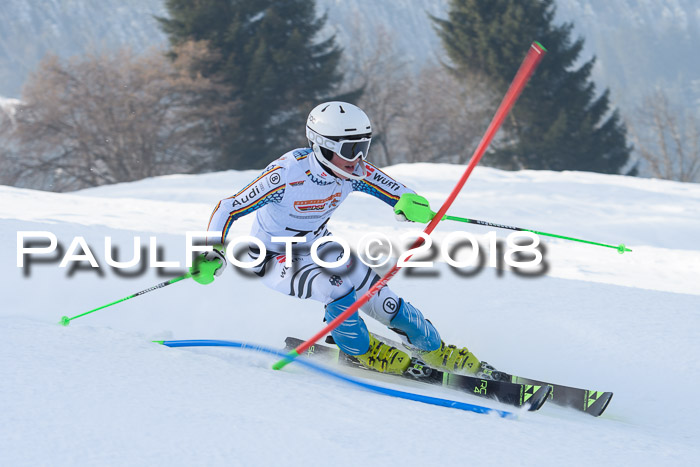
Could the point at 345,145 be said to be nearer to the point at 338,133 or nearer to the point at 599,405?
the point at 338,133

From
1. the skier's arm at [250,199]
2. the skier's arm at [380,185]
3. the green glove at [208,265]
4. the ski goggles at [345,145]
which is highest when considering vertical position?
the ski goggles at [345,145]

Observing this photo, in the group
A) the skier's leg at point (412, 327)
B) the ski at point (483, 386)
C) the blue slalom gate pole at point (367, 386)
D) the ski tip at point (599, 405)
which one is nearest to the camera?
the blue slalom gate pole at point (367, 386)

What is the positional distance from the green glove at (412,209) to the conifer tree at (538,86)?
78.4 feet

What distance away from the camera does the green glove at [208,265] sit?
11.6 ft

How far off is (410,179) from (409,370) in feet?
30.1

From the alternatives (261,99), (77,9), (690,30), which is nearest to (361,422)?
(261,99)

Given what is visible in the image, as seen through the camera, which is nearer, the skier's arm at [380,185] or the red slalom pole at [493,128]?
the red slalom pole at [493,128]

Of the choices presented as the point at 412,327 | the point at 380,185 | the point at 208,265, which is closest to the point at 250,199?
the point at 208,265

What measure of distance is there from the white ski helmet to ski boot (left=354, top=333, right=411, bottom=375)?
0.98m

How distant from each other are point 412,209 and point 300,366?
3.40 ft

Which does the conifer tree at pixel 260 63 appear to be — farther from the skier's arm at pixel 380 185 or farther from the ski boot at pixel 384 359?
the ski boot at pixel 384 359

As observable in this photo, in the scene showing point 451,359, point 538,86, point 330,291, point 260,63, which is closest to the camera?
point 330,291

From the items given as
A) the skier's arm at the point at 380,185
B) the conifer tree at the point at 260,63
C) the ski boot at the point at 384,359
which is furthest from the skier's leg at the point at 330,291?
the conifer tree at the point at 260,63

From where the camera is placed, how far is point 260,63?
83.9ft
